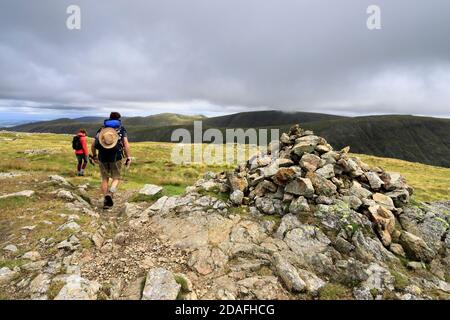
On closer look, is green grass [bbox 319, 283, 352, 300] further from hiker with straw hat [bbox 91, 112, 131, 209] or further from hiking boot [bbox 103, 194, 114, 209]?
hiking boot [bbox 103, 194, 114, 209]

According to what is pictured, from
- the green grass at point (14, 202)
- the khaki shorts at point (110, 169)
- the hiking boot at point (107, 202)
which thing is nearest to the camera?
the green grass at point (14, 202)

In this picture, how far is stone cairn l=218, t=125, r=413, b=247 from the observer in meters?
11.1

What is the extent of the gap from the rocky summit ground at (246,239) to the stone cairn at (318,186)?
0.05 metres

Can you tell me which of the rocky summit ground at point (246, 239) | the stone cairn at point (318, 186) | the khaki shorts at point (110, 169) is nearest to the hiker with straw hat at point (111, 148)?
the khaki shorts at point (110, 169)

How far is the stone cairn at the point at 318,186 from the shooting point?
1115cm

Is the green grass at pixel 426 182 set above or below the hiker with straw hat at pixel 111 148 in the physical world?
below

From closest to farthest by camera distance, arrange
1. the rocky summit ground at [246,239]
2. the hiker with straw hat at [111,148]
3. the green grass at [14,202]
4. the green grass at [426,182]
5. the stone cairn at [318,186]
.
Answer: the rocky summit ground at [246,239] → the stone cairn at [318,186] → the green grass at [14,202] → the hiker with straw hat at [111,148] → the green grass at [426,182]

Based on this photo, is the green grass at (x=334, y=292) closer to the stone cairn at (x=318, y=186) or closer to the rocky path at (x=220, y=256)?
the rocky path at (x=220, y=256)

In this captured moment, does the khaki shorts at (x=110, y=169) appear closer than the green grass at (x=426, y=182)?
Yes

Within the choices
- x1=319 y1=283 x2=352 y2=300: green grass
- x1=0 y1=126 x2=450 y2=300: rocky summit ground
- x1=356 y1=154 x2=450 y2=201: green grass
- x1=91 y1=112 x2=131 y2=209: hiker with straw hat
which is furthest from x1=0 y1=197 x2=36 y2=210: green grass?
x1=356 y1=154 x2=450 y2=201: green grass

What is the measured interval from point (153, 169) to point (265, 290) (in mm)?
20647

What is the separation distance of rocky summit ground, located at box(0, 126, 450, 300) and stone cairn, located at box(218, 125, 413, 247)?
5cm
